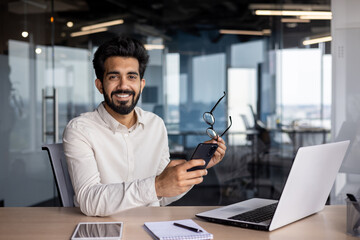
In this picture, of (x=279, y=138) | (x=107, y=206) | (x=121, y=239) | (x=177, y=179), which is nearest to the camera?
(x=121, y=239)

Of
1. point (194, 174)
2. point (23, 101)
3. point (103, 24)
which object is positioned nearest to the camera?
point (194, 174)

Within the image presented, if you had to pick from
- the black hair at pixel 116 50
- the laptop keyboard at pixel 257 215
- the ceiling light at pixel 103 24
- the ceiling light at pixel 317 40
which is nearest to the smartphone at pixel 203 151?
the laptop keyboard at pixel 257 215

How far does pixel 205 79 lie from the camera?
5.68m

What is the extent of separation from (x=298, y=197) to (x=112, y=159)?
97 centimetres

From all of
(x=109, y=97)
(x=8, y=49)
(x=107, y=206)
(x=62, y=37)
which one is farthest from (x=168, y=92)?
(x=107, y=206)

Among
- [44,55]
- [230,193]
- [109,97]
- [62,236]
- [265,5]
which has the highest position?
[265,5]

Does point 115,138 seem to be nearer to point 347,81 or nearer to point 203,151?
point 203,151

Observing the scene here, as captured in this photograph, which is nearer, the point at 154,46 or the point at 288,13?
the point at 288,13

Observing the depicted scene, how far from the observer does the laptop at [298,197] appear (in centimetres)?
137

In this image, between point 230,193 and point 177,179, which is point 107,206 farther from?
point 230,193

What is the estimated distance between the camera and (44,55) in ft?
14.6

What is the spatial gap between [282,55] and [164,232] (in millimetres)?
4163

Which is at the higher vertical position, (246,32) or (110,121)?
(246,32)

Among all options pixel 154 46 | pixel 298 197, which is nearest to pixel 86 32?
pixel 154 46
